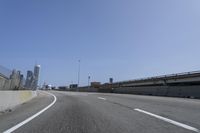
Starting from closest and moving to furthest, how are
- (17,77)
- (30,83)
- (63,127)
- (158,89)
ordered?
(63,127), (17,77), (30,83), (158,89)

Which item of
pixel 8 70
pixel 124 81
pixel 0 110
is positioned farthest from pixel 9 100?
pixel 124 81

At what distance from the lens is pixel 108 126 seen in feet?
30.8

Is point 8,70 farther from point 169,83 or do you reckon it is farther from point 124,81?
point 124,81

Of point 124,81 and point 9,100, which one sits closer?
point 9,100

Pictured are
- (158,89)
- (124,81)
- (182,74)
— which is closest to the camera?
(158,89)

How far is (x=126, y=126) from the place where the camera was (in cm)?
939

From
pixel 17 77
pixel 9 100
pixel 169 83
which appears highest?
pixel 169 83

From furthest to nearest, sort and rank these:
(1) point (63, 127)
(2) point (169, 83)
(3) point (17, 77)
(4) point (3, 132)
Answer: (2) point (169, 83), (3) point (17, 77), (1) point (63, 127), (4) point (3, 132)

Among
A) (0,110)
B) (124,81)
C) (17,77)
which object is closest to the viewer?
(0,110)

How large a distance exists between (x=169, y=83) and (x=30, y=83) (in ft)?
131

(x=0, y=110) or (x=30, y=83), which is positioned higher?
(x=30, y=83)

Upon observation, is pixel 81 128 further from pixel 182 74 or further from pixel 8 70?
pixel 182 74

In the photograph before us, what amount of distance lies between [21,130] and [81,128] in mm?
1729

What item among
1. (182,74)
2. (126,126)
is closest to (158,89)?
(182,74)
